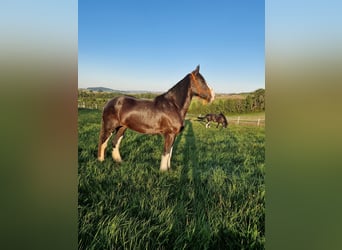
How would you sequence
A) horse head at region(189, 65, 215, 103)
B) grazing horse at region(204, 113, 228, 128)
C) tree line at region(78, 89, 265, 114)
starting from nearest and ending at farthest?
tree line at region(78, 89, 265, 114), horse head at region(189, 65, 215, 103), grazing horse at region(204, 113, 228, 128)

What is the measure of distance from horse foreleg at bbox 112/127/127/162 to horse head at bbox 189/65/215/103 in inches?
23.0

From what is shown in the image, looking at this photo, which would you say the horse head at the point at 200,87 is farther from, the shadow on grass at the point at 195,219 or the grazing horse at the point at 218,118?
the shadow on grass at the point at 195,219

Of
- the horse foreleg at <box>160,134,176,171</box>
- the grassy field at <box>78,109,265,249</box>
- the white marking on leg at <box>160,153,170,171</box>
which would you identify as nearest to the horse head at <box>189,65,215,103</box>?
the grassy field at <box>78,109,265,249</box>

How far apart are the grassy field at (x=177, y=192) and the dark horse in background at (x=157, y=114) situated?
2.7 inches

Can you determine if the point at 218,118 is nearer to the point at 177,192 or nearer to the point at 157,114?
the point at 157,114

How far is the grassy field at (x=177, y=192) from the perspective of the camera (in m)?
1.27

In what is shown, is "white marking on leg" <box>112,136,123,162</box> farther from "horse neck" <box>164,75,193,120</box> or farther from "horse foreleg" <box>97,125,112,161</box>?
"horse neck" <box>164,75,193,120</box>

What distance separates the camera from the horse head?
1549 millimetres

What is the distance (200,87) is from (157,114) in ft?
1.18
